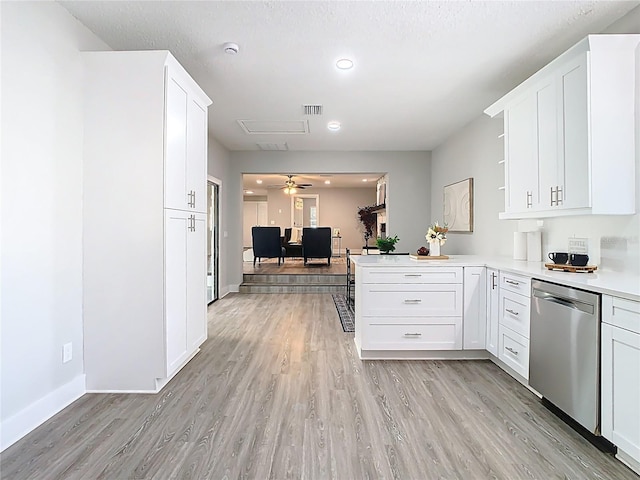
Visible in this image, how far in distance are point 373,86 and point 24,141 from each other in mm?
2833

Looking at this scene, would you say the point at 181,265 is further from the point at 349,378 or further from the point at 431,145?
the point at 431,145

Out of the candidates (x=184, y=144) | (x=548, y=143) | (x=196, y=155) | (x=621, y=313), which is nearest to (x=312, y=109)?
(x=196, y=155)

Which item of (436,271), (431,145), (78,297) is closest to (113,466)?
(78,297)

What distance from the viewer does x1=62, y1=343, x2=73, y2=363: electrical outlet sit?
2354 millimetres

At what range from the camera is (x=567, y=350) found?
6.95 ft

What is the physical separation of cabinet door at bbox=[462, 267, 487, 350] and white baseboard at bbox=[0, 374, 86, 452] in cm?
307

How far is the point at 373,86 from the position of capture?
355 centimetres

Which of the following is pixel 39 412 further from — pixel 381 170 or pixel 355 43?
pixel 381 170

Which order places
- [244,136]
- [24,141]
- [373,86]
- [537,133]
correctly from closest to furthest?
[24,141], [537,133], [373,86], [244,136]

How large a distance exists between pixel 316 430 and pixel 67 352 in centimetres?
172

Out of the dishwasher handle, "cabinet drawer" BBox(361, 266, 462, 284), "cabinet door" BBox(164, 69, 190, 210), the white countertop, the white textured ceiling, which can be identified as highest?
the white textured ceiling

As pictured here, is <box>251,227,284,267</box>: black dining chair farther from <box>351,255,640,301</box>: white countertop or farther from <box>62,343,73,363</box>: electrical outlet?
<box>62,343,73,363</box>: electrical outlet

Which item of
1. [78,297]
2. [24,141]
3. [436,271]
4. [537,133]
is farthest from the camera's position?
[436,271]

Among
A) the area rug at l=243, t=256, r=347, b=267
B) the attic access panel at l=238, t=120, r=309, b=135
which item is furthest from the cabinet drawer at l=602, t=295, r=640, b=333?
the area rug at l=243, t=256, r=347, b=267
